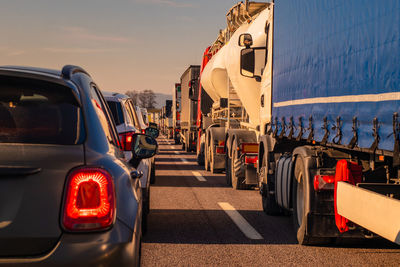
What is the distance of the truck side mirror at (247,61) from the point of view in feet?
38.3

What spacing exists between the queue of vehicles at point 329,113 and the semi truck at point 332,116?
11 millimetres

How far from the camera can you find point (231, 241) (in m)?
7.31

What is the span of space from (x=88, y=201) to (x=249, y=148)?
393 inches

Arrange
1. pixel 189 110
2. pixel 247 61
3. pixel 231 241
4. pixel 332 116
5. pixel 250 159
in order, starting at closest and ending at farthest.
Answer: pixel 332 116
pixel 231 241
pixel 247 61
pixel 250 159
pixel 189 110

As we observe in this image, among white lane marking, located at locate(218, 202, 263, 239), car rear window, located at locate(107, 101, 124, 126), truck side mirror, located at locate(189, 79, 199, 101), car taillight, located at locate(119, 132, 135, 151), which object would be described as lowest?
white lane marking, located at locate(218, 202, 263, 239)

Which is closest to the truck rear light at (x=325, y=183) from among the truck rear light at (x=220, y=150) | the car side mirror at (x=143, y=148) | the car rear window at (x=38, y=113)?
the car side mirror at (x=143, y=148)

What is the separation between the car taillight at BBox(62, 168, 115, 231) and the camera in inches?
118

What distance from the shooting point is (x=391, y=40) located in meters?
4.64

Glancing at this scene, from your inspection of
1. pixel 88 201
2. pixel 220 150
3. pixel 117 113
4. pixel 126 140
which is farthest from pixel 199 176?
pixel 88 201

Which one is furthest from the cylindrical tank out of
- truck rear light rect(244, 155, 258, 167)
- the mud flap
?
the mud flap

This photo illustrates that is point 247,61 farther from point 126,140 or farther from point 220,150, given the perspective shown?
point 220,150

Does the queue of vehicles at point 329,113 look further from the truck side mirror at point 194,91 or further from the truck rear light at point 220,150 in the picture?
the truck side mirror at point 194,91

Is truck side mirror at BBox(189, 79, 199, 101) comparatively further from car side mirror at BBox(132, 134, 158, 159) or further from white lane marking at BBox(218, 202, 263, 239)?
car side mirror at BBox(132, 134, 158, 159)

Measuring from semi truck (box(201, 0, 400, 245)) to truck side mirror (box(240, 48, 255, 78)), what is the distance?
37cm
